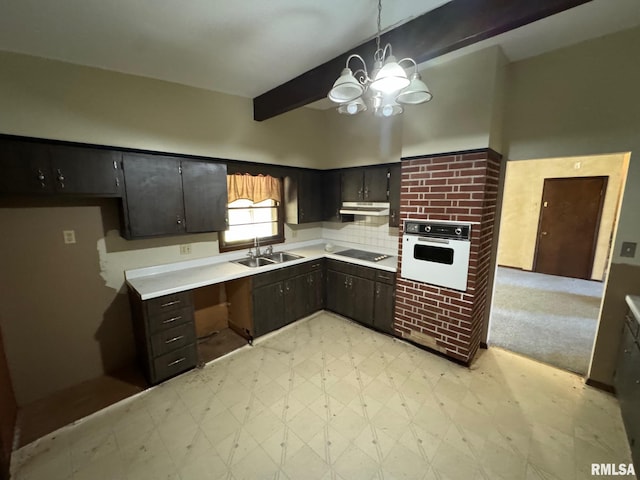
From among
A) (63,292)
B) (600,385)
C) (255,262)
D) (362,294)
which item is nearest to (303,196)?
(255,262)

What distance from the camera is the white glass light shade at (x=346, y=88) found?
1414mm

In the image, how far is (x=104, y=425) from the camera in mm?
2002

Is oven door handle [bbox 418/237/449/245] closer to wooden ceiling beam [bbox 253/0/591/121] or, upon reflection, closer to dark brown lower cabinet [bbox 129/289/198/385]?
wooden ceiling beam [bbox 253/0/591/121]

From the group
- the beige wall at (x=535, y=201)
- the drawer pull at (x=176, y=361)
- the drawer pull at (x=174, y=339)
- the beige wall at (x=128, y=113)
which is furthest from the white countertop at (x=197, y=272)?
the beige wall at (x=535, y=201)

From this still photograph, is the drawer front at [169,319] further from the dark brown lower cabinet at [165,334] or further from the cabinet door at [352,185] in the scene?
the cabinet door at [352,185]

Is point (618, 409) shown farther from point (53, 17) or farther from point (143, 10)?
point (53, 17)

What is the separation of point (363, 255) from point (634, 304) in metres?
2.39

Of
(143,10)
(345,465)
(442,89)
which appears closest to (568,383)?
(345,465)

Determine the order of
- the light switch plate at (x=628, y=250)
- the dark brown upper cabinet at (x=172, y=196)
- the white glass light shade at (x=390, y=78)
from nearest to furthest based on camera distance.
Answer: the white glass light shade at (x=390, y=78) < the light switch plate at (x=628, y=250) < the dark brown upper cabinet at (x=172, y=196)

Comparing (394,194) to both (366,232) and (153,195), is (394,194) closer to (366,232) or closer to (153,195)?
(366,232)

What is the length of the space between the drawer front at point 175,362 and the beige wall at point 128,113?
1.92 meters

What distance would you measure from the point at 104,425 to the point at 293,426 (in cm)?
142

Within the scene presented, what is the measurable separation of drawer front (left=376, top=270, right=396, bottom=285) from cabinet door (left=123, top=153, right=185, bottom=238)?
86.0 inches

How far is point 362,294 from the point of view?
10.9 ft
